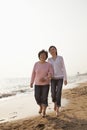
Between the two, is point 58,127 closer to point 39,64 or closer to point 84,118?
point 84,118

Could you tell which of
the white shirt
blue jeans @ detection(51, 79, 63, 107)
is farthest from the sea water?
the white shirt

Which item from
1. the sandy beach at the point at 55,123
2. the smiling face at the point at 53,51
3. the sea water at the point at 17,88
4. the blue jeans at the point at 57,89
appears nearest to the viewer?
the sandy beach at the point at 55,123

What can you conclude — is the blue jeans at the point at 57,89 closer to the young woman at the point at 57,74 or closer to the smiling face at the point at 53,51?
the young woman at the point at 57,74

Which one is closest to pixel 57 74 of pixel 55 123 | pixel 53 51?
pixel 53 51

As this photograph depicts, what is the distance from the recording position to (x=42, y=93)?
7.77 meters

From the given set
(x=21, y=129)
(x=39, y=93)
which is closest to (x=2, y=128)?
(x=21, y=129)

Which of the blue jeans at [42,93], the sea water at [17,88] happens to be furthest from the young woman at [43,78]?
the sea water at [17,88]

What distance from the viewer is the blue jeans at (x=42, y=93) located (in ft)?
25.3

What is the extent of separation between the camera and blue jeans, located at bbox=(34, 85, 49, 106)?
25.3ft

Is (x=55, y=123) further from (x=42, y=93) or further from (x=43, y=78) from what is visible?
(x=43, y=78)

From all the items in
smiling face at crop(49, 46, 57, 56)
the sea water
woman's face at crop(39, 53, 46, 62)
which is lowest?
the sea water

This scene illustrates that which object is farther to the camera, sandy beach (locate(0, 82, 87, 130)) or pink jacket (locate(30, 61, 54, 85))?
pink jacket (locate(30, 61, 54, 85))

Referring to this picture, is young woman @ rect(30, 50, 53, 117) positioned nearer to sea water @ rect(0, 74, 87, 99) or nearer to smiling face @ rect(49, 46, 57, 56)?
smiling face @ rect(49, 46, 57, 56)

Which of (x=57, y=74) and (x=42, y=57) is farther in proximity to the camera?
(x=57, y=74)
